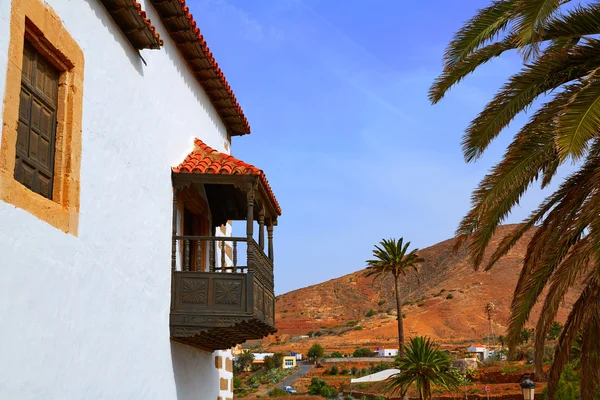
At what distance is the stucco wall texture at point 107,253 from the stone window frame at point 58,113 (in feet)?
0.37

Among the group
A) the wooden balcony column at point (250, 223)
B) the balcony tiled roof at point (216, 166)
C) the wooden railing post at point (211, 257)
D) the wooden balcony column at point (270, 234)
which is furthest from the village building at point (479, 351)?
the wooden balcony column at point (250, 223)

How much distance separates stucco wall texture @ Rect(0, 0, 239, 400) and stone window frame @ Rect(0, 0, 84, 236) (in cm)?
11

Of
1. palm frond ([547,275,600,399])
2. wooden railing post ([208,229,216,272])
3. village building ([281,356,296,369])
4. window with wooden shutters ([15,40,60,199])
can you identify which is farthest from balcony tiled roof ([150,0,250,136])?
village building ([281,356,296,369])

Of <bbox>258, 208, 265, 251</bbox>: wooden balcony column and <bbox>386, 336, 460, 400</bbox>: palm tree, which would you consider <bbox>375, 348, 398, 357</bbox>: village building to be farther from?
<bbox>258, 208, 265, 251</bbox>: wooden balcony column

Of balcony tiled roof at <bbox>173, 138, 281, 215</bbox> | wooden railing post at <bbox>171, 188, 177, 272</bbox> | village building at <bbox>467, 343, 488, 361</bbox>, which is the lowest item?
village building at <bbox>467, 343, 488, 361</bbox>

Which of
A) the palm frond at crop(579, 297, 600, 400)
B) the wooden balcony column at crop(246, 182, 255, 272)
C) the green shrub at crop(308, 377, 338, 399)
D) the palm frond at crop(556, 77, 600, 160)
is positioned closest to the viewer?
the palm frond at crop(556, 77, 600, 160)

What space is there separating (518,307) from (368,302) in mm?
96878

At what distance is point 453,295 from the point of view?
8869 cm

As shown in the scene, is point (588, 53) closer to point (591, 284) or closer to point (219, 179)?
point (591, 284)

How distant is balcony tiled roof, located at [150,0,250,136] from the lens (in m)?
9.43

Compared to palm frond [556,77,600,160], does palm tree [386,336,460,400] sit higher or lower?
lower

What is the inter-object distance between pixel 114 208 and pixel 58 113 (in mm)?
1349

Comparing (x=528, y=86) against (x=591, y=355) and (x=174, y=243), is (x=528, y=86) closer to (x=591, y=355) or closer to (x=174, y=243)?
(x=591, y=355)

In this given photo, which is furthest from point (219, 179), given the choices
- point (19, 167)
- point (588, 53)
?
point (588, 53)
